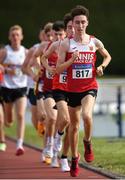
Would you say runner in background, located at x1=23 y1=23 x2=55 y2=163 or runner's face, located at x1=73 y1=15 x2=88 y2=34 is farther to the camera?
runner in background, located at x1=23 y1=23 x2=55 y2=163

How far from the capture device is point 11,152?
1476cm

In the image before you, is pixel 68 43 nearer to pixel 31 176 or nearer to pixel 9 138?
pixel 31 176

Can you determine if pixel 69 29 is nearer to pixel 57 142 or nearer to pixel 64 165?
pixel 57 142

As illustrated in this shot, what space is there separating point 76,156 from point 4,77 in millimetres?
4762

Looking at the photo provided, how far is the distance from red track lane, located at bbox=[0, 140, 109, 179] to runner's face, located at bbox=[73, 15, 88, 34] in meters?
1.89

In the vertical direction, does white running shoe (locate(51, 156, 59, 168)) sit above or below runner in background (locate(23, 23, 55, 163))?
below

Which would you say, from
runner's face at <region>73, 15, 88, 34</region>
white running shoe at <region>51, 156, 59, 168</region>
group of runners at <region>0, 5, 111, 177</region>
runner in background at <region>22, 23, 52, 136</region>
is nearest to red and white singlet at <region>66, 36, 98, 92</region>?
group of runners at <region>0, 5, 111, 177</region>

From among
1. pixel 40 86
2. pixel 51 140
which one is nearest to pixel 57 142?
pixel 51 140

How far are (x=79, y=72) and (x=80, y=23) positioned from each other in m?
0.62

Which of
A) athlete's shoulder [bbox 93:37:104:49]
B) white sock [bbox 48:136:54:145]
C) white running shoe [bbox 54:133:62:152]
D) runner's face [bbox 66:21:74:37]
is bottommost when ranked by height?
white running shoe [bbox 54:133:62:152]

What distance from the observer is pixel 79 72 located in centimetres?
1030

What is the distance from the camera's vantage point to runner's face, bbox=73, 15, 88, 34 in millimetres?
10195

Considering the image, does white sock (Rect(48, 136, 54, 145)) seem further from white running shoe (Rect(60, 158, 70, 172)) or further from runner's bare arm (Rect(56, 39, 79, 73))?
runner's bare arm (Rect(56, 39, 79, 73))

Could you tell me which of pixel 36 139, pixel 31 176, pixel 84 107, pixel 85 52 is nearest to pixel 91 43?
pixel 85 52
